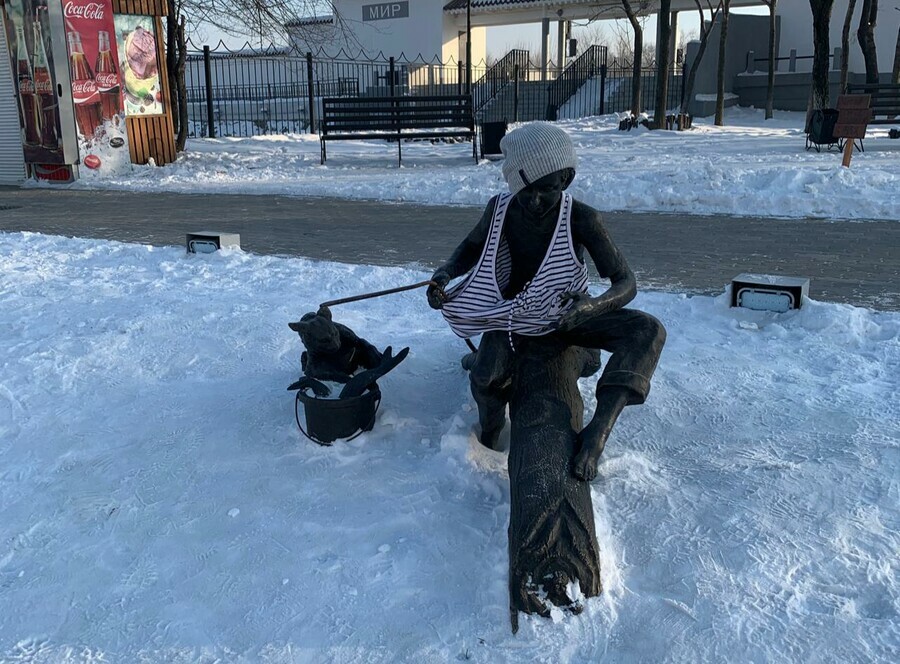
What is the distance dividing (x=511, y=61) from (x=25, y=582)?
114 feet

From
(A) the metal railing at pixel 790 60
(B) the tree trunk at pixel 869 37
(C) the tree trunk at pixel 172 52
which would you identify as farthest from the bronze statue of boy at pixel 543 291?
(A) the metal railing at pixel 790 60

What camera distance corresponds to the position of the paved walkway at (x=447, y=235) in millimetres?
5824

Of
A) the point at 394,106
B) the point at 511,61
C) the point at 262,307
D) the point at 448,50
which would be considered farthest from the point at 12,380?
the point at 448,50

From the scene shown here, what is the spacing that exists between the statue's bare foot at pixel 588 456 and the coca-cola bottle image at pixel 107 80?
13447mm

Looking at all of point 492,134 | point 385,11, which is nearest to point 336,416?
point 492,134

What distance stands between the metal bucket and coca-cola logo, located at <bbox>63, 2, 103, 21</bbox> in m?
12.2

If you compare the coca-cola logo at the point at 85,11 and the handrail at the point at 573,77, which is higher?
the coca-cola logo at the point at 85,11

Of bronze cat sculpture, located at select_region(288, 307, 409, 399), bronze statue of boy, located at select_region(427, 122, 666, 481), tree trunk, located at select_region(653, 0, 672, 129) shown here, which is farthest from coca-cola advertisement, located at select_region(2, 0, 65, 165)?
bronze statue of boy, located at select_region(427, 122, 666, 481)

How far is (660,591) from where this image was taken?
230 centimetres

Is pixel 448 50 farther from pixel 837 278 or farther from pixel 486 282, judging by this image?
pixel 486 282

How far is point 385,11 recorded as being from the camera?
40.6m

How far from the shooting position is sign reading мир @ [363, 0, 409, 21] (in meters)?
39.9

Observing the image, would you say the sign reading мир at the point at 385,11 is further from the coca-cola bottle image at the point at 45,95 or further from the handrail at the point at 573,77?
the coca-cola bottle image at the point at 45,95

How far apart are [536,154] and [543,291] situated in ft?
1.65
